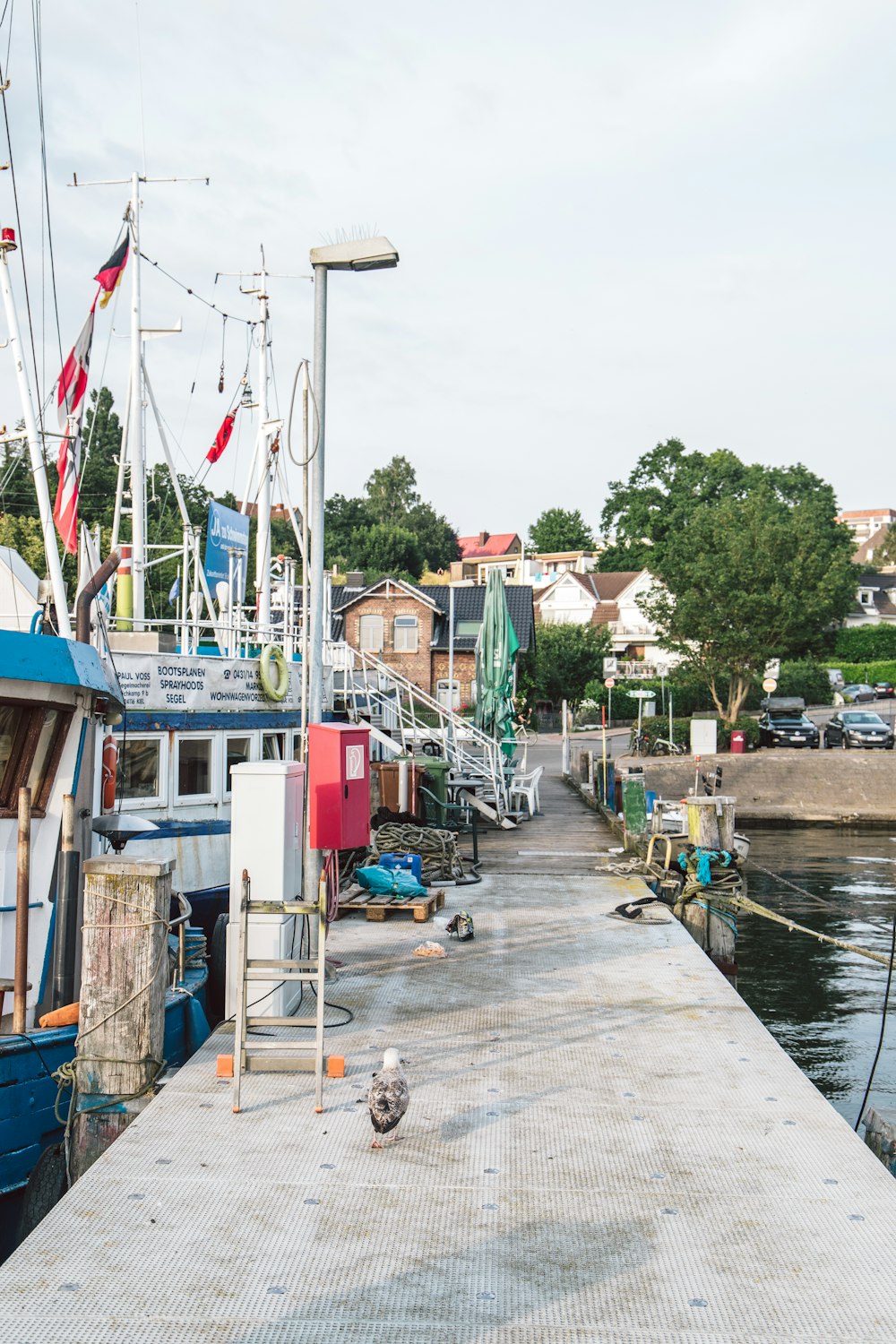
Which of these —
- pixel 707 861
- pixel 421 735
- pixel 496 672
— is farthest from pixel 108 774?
pixel 496 672

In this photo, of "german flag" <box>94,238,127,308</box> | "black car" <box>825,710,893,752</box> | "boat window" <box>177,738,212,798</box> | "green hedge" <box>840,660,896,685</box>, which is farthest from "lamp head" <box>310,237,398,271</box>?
"green hedge" <box>840,660,896,685</box>

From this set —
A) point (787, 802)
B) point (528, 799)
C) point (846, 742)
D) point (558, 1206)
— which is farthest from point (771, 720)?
point (558, 1206)

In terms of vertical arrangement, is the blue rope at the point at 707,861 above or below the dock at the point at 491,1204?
above

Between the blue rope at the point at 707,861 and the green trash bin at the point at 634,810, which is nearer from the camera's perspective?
the blue rope at the point at 707,861

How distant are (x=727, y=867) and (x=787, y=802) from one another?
21.2m

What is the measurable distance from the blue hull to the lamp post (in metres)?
2.49

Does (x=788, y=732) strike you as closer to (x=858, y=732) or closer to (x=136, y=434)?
(x=858, y=732)

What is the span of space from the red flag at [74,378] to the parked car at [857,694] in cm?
5232

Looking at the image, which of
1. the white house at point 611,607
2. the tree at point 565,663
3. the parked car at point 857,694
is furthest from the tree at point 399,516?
the parked car at point 857,694

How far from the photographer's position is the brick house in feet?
183

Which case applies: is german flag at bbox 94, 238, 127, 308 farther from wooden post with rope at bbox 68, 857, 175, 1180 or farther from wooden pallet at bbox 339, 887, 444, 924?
wooden post with rope at bbox 68, 857, 175, 1180

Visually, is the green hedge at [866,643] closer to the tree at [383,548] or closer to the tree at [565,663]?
the tree at [565,663]

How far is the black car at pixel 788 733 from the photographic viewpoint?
1628 inches

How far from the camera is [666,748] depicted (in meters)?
40.7
